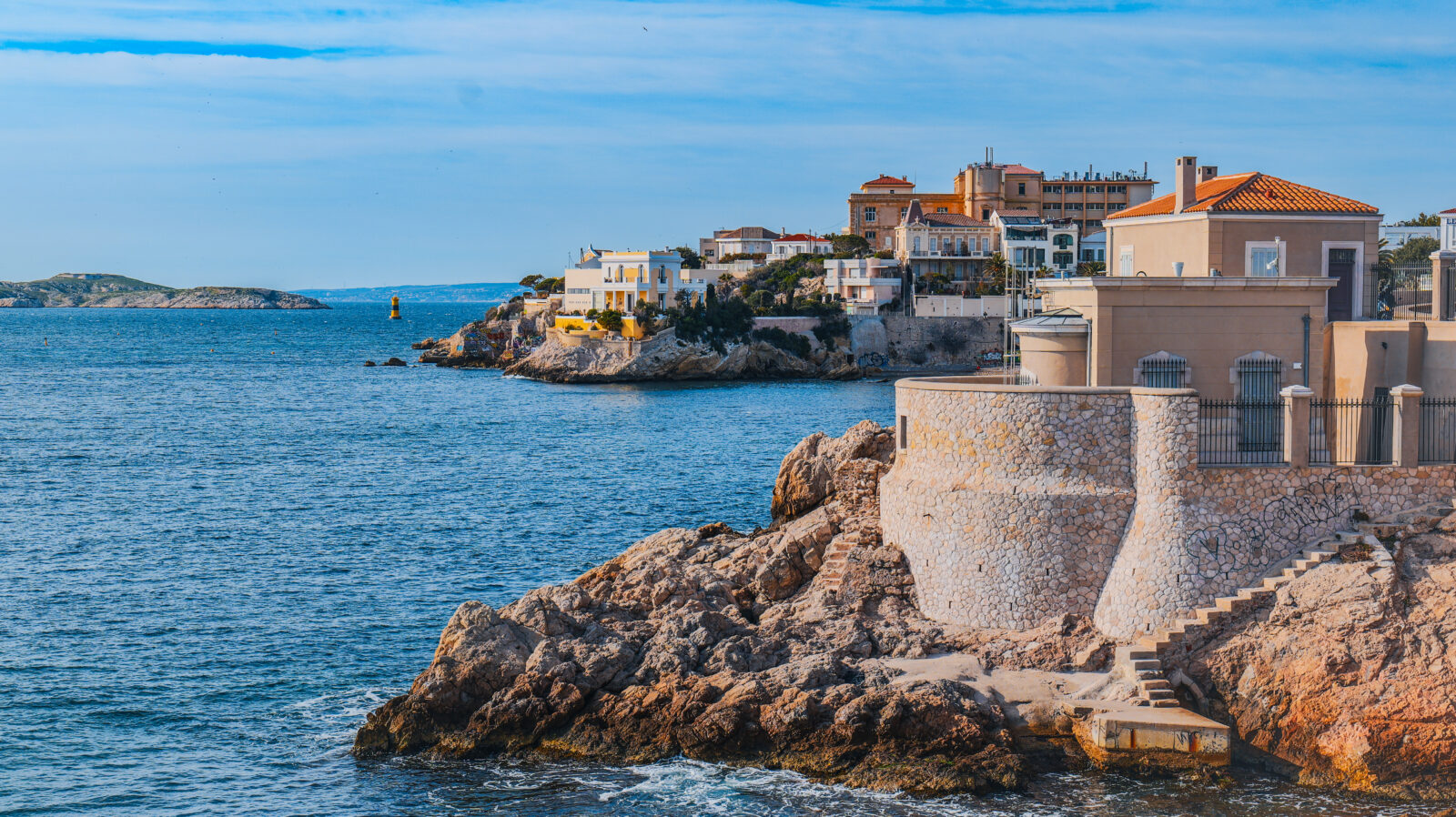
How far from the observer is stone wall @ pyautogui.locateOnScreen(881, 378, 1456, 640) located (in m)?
21.3

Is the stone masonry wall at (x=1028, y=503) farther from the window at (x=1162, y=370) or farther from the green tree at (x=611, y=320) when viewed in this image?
the green tree at (x=611, y=320)

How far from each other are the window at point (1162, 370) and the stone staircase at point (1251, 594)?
370 cm

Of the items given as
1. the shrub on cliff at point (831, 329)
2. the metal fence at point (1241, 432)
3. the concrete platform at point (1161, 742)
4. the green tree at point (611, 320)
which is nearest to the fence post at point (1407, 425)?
the metal fence at point (1241, 432)

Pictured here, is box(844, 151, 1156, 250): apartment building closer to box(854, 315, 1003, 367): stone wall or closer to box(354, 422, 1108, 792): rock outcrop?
box(854, 315, 1003, 367): stone wall

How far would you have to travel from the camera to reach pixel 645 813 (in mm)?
18328

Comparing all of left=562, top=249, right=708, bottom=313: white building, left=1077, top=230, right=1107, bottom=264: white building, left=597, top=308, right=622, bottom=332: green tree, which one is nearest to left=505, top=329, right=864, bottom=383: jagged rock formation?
left=597, top=308, right=622, bottom=332: green tree

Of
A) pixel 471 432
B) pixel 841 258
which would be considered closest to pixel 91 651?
pixel 471 432

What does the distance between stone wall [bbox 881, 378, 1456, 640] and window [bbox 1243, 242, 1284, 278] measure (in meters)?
5.05

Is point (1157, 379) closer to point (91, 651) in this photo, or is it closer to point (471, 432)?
point (91, 651)

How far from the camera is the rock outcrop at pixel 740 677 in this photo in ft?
63.9

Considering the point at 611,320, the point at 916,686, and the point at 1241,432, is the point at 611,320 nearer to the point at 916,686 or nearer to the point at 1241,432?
the point at 1241,432

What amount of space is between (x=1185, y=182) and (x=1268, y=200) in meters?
1.63

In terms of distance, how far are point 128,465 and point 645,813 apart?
130 feet

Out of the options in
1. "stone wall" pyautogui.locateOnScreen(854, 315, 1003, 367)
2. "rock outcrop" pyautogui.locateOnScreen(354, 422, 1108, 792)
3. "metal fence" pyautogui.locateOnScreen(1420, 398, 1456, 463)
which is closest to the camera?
"rock outcrop" pyautogui.locateOnScreen(354, 422, 1108, 792)
